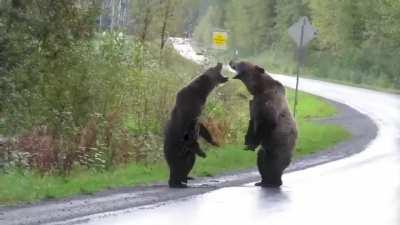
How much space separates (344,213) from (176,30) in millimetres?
16747

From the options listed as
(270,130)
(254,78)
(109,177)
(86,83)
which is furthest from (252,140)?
(86,83)

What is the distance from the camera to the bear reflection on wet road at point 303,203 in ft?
33.6

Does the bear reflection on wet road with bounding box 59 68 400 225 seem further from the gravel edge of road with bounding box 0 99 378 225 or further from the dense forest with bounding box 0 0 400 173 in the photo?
the dense forest with bounding box 0 0 400 173

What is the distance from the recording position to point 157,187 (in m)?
13.2

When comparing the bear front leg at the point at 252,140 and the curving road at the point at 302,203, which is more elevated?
the bear front leg at the point at 252,140

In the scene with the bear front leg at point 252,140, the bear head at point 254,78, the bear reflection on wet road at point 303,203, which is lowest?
the bear reflection on wet road at point 303,203

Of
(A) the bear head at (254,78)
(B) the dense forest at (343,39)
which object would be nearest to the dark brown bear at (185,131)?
(A) the bear head at (254,78)

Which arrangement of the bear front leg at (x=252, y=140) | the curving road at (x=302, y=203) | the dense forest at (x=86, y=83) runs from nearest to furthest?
the curving road at (x=302, y=203), the bear front leg at (x=252, y=140), the dense forest at (x=86, y=83)

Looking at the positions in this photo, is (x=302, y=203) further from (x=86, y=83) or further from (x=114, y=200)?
(x=86, y=83)

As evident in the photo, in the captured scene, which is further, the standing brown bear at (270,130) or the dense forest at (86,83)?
the dense forest at (86,83)

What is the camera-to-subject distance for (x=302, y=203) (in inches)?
462

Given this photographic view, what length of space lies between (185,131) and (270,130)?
51.8 inches

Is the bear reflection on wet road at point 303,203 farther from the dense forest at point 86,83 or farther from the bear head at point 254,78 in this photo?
the dense forest at point 86,83

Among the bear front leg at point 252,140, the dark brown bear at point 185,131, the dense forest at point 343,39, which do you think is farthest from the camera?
the dense forest at point 343,39
